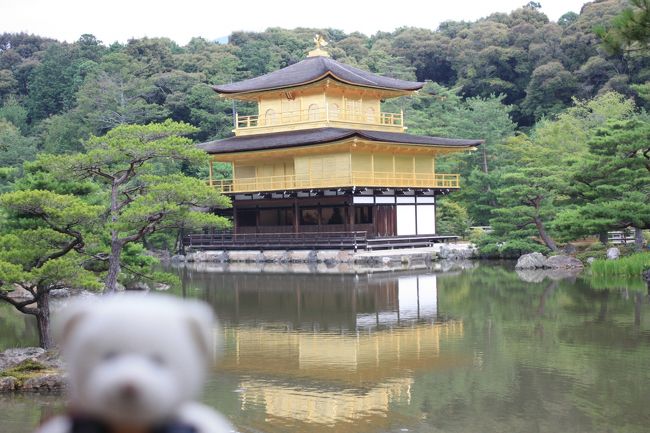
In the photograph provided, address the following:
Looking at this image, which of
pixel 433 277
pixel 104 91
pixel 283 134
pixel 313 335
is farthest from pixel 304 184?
pixel 104 91

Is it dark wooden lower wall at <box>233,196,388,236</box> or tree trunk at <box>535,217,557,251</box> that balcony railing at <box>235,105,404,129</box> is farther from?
tree trunk at <box>535,217,557,251</box>

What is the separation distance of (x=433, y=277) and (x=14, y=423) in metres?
15.7

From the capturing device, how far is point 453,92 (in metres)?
50.3

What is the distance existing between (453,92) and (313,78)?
2088cm

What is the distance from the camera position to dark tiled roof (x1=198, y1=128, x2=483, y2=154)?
29641mm

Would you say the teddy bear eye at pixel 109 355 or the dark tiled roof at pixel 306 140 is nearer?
the teddy bear eye at pixel 109 355

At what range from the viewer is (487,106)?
37.4 m

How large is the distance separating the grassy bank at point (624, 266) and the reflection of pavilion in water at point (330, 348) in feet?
14.7

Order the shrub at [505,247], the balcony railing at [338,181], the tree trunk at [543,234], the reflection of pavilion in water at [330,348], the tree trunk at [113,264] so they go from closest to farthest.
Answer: the reflection of pavilion in water at [330,348] → the tree trunk at [113,264] → the tree trunk at [543,234] → the shrub at [505,247] → the balcony railing at [338,181]

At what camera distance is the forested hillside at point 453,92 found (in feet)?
101

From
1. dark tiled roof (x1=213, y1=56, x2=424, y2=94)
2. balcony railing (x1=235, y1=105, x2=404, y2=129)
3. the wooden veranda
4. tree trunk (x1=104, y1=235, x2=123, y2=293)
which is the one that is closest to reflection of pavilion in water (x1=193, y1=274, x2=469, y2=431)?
tree trunk (x1=104, y1=235, x2=123, y2=293)

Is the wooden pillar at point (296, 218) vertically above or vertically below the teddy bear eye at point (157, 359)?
above

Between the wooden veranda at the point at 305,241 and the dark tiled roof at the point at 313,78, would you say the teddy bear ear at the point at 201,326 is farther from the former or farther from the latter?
the dark tiled roof at the point at 313,78

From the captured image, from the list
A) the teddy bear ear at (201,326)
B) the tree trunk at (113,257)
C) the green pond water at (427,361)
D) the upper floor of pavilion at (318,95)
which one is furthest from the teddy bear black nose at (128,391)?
the upper floor of pavilion at (318,95)
